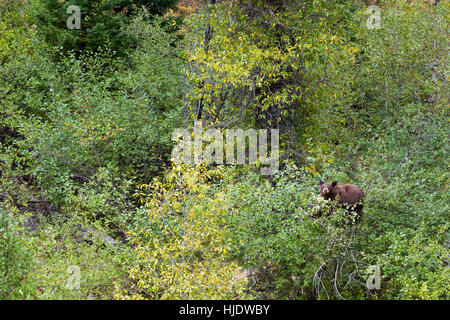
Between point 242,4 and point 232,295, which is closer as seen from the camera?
point 232,295

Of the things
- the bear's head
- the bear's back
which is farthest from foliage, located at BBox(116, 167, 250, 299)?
the bear's back

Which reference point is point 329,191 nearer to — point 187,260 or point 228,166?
point 187,260

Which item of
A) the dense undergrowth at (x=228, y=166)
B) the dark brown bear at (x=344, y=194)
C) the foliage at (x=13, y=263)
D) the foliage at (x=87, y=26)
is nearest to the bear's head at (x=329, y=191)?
the dark brown bear at (x=344, y=194)

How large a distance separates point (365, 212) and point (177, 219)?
3.46 metres

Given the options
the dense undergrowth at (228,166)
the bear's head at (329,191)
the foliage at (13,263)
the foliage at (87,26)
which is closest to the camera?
the foliage at (13,263)

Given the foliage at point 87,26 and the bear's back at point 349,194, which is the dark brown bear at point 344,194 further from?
the foliage at point 87,26

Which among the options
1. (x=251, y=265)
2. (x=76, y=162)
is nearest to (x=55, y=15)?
(x=76, y=162)

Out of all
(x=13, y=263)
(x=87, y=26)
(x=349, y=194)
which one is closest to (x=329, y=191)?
(x=349, y=194)

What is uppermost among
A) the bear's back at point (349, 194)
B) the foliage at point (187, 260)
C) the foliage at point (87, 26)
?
the foliage at point (87, 26)

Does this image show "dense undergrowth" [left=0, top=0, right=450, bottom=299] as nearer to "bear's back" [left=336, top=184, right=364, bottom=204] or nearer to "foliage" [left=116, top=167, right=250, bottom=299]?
"foliage" [left=116, top=167, right=250, bottom=299]

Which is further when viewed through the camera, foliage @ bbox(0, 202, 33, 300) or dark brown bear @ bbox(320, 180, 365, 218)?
dark brown bear @ bbox(320, 180, 365, 218)

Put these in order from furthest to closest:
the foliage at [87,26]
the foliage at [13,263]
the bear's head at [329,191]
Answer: the foliage at [87,26] < the bear's head at [329,191] < the foliage at [13,263]
